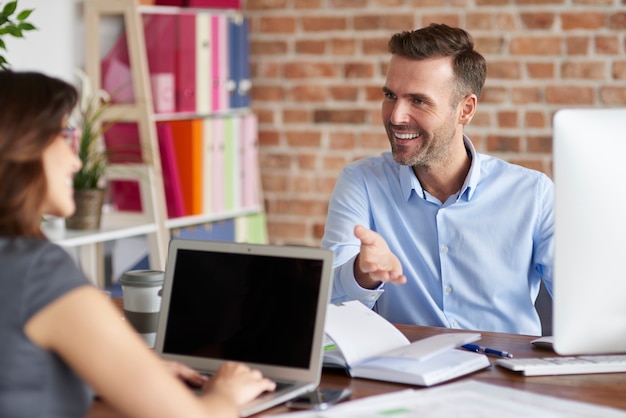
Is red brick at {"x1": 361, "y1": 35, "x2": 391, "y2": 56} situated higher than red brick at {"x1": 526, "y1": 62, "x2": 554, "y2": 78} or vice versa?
red brick at {"x1": 361, "y1": 35, "x2": 391, "y2": 56}

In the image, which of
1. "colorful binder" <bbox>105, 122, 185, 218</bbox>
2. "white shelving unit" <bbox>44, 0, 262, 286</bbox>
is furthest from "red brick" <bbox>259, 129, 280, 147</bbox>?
"white shelving unit" <bbox>44, 0, 262, 286</bbox>

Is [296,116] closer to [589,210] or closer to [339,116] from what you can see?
[339,116]

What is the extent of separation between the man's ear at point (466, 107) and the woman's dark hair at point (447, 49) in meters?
0.02

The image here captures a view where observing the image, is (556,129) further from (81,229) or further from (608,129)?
(81,229)

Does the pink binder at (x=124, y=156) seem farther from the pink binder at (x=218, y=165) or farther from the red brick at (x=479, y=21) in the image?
the red brick at (x=479, y=21)

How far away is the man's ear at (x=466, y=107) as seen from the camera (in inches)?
95.2

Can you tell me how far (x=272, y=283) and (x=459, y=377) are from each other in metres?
0.35

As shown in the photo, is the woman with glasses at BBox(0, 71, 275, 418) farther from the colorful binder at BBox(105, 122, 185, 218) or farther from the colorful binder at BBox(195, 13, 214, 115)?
the colorful binder at BBox(195, 13, 214, 115)

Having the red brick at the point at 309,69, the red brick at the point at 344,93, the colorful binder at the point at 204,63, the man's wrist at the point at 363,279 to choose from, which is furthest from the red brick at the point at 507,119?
the man's wrist at the point at 363,279

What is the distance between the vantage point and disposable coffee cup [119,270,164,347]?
1720 mm

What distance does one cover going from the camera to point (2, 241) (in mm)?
1206

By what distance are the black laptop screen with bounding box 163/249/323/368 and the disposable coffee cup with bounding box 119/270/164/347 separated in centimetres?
18

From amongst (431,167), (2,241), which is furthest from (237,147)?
(2,241)

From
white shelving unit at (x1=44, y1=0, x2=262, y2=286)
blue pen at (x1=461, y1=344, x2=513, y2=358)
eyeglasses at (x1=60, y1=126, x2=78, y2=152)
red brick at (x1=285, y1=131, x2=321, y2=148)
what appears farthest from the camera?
red brick at (x1=285, y1=131, x2=321, y2=148)
